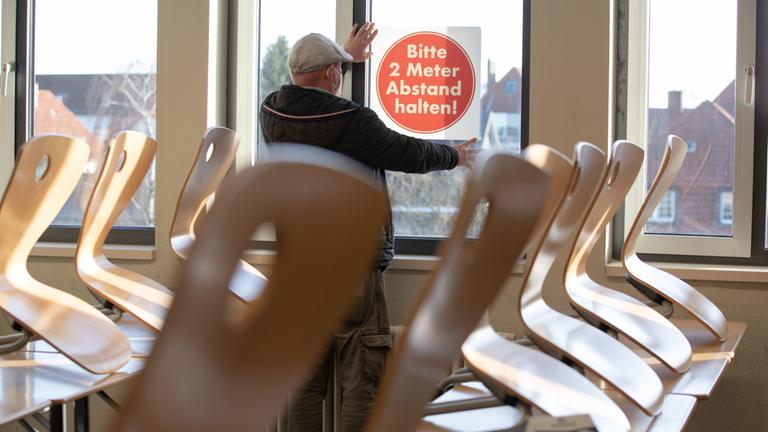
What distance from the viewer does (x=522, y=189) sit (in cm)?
86

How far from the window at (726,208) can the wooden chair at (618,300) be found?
46.7 inches

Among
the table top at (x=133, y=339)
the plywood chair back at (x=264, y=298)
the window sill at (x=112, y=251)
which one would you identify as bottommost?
the table top at (x=133, y=339)

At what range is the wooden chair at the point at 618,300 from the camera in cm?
212

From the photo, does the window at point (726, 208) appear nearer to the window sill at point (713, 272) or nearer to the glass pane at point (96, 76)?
the window sill at point (713, 272)

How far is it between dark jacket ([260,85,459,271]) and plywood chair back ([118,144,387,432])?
7.78 feet

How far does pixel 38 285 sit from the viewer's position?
7.28ft

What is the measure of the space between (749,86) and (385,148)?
142cm

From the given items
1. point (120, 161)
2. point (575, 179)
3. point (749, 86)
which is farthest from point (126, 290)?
point (749, 86)

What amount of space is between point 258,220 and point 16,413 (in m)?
1.37

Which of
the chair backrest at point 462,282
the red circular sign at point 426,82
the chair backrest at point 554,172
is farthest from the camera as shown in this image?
the red circular sign at point 426,82

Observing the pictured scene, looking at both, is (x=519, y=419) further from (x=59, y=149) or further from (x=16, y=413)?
(x=59, y=149)

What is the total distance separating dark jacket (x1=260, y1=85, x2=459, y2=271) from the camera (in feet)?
9.77

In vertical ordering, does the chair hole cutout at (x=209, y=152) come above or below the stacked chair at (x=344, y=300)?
above

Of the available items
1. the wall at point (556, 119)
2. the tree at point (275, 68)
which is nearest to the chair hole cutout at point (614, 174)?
the wall at point (556, 119)
